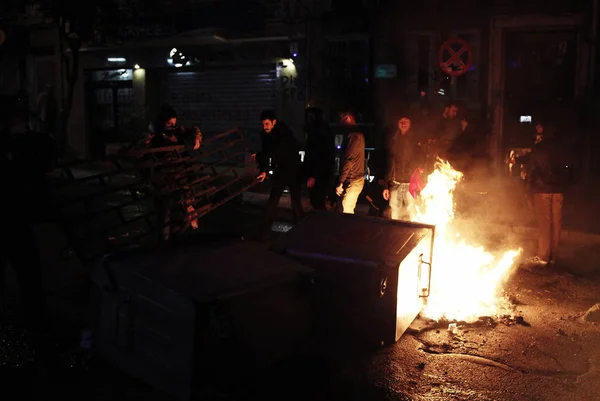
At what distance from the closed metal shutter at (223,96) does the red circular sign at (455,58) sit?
616 centimetres

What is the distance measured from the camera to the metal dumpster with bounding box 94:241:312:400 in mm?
3543

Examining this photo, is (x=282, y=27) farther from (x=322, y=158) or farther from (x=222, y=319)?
(x=222, y=319)

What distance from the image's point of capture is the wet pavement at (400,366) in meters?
4.04

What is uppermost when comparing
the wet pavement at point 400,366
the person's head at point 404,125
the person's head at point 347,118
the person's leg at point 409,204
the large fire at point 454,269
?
the person's head at point 347,118

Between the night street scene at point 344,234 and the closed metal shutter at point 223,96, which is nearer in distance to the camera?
the night street scene at point 344,234

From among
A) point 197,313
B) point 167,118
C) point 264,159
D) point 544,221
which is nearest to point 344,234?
point 197,313

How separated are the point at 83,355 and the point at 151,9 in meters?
16.2

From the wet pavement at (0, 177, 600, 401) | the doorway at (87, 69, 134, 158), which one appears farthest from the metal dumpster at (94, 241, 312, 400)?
the doorway at (87, 69, 134, 158)

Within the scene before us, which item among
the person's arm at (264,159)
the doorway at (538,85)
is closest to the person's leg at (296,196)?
the person's arm at (264,159)

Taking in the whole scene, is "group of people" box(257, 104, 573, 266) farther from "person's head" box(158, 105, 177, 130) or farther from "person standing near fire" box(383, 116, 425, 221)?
"person's head" box(158, 105, 177, 130)

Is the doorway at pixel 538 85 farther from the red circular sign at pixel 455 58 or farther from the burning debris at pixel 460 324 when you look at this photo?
the burning debris at pixel 460 324

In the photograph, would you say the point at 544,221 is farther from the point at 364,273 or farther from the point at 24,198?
the point at 24,198

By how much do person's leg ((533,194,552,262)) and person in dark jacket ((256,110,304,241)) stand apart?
321 centimetres

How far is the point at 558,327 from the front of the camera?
5352 mm
